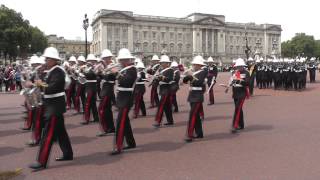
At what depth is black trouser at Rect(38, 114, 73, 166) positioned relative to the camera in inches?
285

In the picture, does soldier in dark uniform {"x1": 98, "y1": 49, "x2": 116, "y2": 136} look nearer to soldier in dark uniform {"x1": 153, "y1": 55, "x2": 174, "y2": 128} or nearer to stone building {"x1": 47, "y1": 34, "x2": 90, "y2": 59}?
soldier in dark uniform {"x1": 153, "y1": 55, "x2": 174, "y2": 128}

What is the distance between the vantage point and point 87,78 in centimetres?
1185

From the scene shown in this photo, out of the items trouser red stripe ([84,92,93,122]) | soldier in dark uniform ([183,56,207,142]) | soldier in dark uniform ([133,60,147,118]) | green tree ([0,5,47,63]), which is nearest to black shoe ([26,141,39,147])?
trouser red stripe ([84,92,93,122])

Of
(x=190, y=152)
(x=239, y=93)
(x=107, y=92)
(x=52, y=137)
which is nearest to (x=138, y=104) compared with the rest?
(x=107, y=92)

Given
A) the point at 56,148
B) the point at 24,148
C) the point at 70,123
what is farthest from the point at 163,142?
the point at 70,123

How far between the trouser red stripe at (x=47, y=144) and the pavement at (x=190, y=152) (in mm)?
197

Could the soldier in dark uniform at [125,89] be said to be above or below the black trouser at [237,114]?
above

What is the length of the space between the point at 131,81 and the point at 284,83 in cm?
1723

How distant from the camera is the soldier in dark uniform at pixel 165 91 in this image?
445 inches

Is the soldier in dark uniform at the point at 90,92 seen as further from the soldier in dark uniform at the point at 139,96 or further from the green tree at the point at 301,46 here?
the green tree at the point at 301,46

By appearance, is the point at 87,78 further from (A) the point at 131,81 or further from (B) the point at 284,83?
(B) the point at 284,83

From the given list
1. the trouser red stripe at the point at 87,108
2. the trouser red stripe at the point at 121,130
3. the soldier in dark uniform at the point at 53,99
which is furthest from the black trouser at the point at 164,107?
the soldier in dark uniform at the point at 53,99

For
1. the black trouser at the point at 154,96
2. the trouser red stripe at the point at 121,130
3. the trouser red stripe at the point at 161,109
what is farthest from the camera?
the black trouser at the point at 154,96

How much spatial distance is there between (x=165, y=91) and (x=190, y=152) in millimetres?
3498
